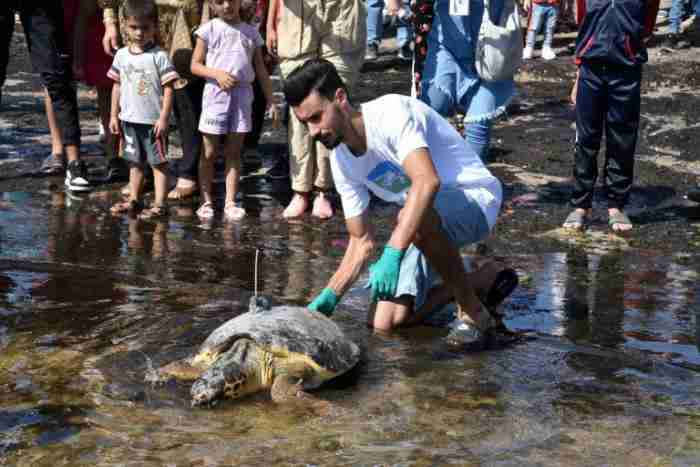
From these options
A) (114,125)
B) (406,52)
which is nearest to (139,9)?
(114,125)

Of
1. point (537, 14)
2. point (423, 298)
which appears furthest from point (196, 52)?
point (537, 14)

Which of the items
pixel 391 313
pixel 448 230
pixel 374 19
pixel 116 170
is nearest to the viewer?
pixel 448 230

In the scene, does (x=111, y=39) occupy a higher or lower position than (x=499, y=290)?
higher

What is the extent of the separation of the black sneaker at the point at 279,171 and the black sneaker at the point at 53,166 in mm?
1502

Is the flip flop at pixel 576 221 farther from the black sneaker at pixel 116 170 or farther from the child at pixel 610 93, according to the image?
the black sneaker at pixel 116 170

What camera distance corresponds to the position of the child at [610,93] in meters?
6.63

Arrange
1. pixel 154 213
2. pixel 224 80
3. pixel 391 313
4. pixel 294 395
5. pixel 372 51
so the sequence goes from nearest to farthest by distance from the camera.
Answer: pixel 294 395, pixel 391 313, pixel 224 80, pixel 154 213, pixel 372 51

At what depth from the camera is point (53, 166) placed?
819 cm

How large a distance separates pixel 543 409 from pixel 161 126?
371cm

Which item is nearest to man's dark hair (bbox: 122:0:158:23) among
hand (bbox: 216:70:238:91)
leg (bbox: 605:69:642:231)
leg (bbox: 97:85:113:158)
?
hand (bbox: 216:70:238:91)

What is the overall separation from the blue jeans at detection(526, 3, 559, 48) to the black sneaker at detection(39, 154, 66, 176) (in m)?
6.24

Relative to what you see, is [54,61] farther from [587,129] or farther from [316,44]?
[587,129]

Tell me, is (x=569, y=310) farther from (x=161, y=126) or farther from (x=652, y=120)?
(x=652, y=120)

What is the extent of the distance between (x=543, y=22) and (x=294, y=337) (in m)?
9.26
